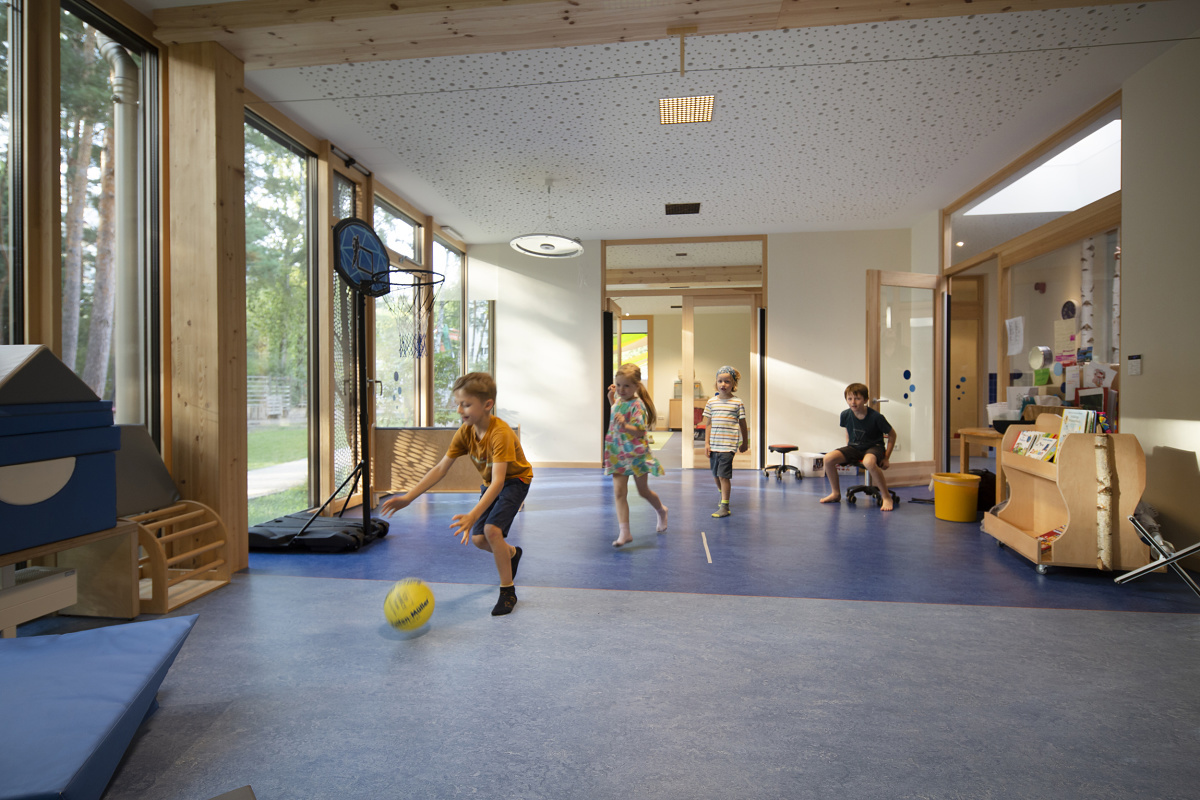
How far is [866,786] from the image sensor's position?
156 centimetres

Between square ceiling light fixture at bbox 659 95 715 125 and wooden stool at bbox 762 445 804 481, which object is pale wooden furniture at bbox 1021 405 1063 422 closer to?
wooden stool at bbox 762 445 804 481

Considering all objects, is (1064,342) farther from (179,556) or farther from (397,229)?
(397,229)

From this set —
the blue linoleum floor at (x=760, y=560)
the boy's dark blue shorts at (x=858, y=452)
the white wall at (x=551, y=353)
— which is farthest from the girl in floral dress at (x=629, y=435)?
the white wall at (x=551, y=353)

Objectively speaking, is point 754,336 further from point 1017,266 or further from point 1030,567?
point 1030,567

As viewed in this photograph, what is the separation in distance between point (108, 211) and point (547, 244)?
3381 millimetres

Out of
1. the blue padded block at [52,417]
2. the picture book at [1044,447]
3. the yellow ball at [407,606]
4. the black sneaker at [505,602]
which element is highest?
the blue padded block at [52,417]

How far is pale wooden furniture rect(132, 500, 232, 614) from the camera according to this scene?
274 cm

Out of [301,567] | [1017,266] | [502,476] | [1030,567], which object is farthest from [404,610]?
[1017,266]

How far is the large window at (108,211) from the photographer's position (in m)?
2.95

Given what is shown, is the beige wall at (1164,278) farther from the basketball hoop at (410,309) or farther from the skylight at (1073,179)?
the basketball hoop at (410,309)

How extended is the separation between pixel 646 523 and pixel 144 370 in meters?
3.37

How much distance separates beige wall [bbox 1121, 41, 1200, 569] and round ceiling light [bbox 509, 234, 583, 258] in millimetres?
4038

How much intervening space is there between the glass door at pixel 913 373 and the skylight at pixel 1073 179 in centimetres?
128

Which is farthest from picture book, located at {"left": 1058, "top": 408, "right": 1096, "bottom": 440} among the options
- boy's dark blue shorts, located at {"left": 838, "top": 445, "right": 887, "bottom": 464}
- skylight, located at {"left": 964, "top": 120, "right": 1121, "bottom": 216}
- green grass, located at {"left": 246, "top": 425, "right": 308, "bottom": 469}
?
green grass, located at {"left": 246, "top": 425, "right": 308, "bottom": 469}
